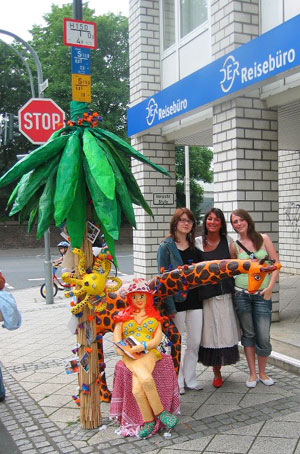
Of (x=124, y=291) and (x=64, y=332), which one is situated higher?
(x=124, y=291)

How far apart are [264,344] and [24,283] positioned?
10.9m

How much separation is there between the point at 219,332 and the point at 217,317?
0.14m

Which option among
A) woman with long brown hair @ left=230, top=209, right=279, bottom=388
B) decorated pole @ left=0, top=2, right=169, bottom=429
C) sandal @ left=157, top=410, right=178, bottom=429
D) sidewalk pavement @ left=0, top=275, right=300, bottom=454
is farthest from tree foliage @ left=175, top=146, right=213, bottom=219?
sandal @ left=157, top=410, right=178, bottom=429

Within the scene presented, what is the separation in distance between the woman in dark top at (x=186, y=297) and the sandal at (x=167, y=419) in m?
0.80

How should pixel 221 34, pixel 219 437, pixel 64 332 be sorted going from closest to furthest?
pixel 219 437 → pixel 221 34 → pixel 64 332

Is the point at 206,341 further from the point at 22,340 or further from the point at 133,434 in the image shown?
the point at 22,340

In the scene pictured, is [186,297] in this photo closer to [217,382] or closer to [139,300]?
[139,300]

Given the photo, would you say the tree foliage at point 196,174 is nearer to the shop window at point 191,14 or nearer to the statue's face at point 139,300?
the shop window at point 191,14

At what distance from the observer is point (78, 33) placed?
4.00m

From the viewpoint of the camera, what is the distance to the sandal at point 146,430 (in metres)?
3.53

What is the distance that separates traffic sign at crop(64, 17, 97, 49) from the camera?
13.0 feet

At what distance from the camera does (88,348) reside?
368 cm

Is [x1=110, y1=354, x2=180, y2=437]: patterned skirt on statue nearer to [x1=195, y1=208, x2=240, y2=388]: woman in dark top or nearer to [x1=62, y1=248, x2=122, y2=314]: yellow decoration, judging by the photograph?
[x1=62, y1=248, x2=122, y2=314]: yellow decoration

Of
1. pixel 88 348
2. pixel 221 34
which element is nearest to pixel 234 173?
pixel 221 34
